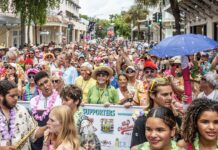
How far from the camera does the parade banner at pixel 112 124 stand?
Answer: 7.67 metres

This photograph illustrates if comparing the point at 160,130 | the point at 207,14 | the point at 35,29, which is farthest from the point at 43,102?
the point at 35,29

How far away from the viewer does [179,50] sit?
6.58 metres

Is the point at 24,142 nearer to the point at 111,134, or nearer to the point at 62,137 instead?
the point at 62,137

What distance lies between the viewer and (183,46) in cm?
665

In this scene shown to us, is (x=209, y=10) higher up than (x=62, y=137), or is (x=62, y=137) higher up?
(x=209, y=10)

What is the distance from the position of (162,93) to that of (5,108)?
183 cm

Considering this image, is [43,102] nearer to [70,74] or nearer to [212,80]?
[212,80]

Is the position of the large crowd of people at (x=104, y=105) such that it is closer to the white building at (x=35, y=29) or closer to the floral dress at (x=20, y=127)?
the floral dress at (x=20, y=127)

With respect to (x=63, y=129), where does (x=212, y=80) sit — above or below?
above

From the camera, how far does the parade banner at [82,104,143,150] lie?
767cm

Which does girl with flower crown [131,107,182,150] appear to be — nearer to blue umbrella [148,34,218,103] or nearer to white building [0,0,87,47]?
blue umbrella [148,34,218,103]

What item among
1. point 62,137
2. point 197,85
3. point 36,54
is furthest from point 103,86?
point 36,54

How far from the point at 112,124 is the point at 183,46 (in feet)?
6.63

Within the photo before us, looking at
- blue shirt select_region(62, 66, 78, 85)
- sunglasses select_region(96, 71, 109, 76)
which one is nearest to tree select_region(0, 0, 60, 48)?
blue shirt select_region(62, 66, 78, 85)
